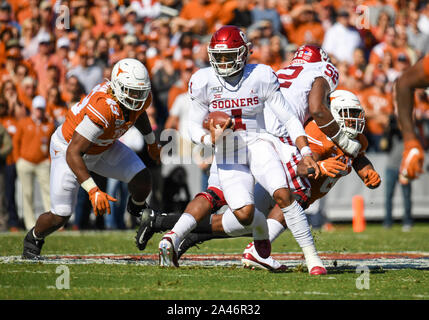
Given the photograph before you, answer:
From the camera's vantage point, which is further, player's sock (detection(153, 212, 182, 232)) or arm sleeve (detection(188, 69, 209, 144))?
player's sock (detection(153, 212, 182, 232))

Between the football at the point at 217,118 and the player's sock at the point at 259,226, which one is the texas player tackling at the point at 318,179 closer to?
the player's sock at the point at 259,226

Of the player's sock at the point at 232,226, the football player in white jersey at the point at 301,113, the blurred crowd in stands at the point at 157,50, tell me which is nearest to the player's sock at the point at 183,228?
the football player in white jersey at the point at 301,113

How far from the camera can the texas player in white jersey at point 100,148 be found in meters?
6.73

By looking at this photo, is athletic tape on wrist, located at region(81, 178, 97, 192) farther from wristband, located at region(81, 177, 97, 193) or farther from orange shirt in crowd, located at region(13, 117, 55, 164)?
orange shirt in crowd, located at region(13, 117, 55, 164)

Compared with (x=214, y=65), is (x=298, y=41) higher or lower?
higher

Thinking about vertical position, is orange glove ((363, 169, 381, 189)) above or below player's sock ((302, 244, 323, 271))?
above

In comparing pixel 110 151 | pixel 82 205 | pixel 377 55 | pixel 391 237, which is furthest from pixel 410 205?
pixel 110 151

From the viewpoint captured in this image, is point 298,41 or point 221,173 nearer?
point 221,173

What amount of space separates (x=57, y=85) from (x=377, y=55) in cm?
603

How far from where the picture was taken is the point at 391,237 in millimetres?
10914

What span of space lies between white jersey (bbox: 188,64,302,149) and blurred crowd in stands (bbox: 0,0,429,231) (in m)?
5.20

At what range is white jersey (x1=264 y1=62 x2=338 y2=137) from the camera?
7.28 metres

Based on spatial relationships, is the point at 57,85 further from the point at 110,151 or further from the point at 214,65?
the point at 214,65

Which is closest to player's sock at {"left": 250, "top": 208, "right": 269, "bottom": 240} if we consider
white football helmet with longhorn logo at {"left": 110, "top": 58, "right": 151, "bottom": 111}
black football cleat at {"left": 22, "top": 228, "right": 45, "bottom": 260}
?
white football helmet with longhorn logo at {"left": 110, "top": 58, "right": 151, "bottom": 111}
